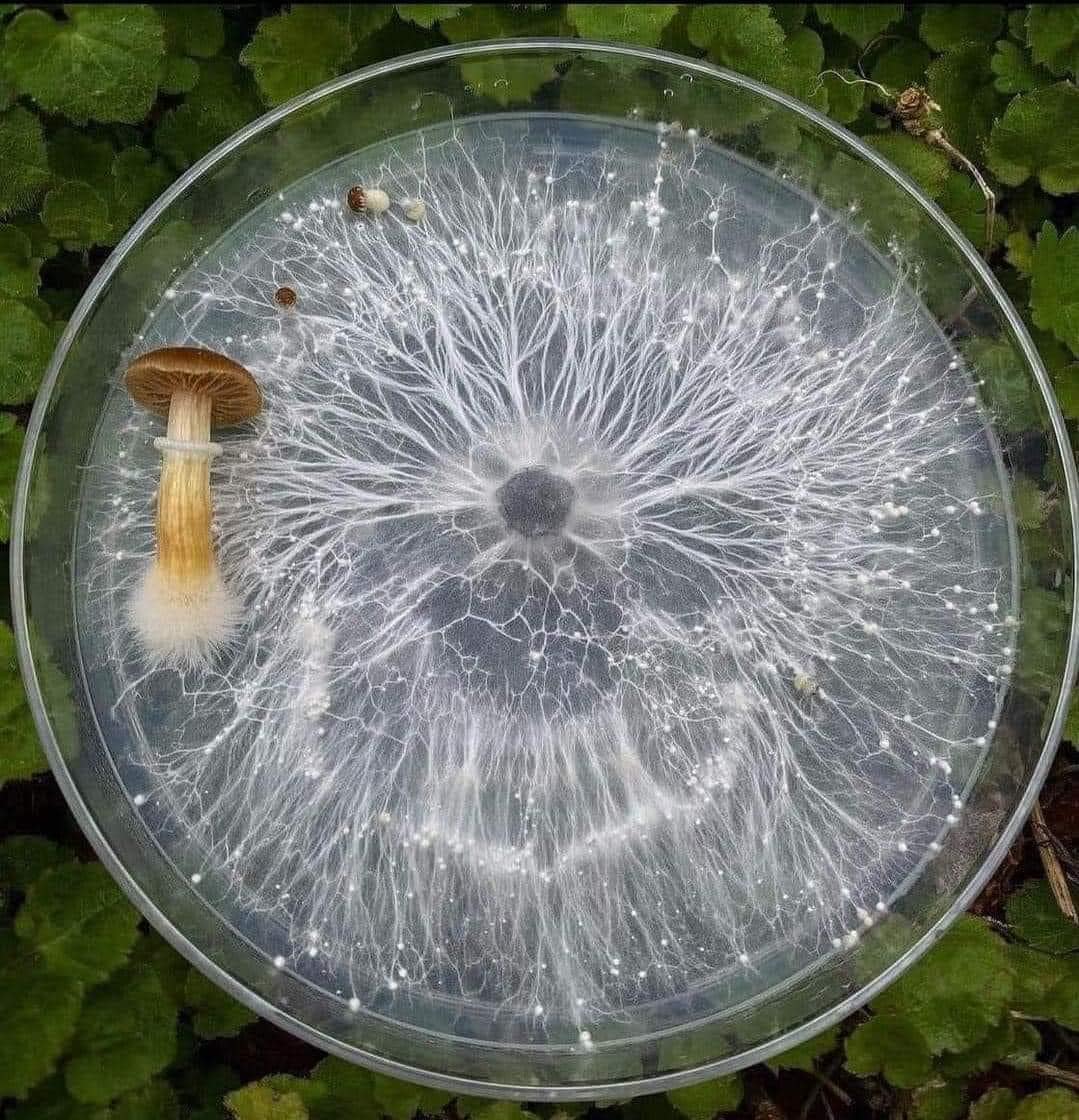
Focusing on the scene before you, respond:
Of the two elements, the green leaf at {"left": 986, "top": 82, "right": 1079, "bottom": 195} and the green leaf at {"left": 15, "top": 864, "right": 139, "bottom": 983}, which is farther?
the green leaf at {"left": 986, "top": 82, "right": 1079, "bottom": 195}

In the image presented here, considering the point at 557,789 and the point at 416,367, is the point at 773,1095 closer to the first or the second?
the point at 557,789

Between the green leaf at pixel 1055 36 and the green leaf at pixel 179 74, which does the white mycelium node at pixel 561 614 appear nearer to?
the green leaf at pixel 179 74

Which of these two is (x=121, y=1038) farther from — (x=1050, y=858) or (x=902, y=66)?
(x=902, y=66)

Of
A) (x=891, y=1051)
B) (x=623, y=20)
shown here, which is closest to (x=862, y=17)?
(x=623, y=20)

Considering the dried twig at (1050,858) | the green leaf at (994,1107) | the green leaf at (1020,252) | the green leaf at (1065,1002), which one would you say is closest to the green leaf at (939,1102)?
the green leaf at (994,1107)

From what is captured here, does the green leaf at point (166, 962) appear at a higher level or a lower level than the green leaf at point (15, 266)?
lower

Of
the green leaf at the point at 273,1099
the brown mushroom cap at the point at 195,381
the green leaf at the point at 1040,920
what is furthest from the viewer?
the green leaf at the point at 1040,920

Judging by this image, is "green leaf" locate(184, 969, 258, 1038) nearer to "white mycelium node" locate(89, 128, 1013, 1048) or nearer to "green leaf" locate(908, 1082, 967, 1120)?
"white mycelium node" locate(89, 128, 1013, 1048)

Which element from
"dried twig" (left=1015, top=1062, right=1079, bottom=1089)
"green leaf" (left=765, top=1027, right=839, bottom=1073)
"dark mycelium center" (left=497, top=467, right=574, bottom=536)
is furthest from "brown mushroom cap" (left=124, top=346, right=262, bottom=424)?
"dried twig" (left=1015, top=1062, right=1079, bottom=1089)

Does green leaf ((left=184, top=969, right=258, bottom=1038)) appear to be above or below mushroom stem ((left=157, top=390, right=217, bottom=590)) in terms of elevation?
below
